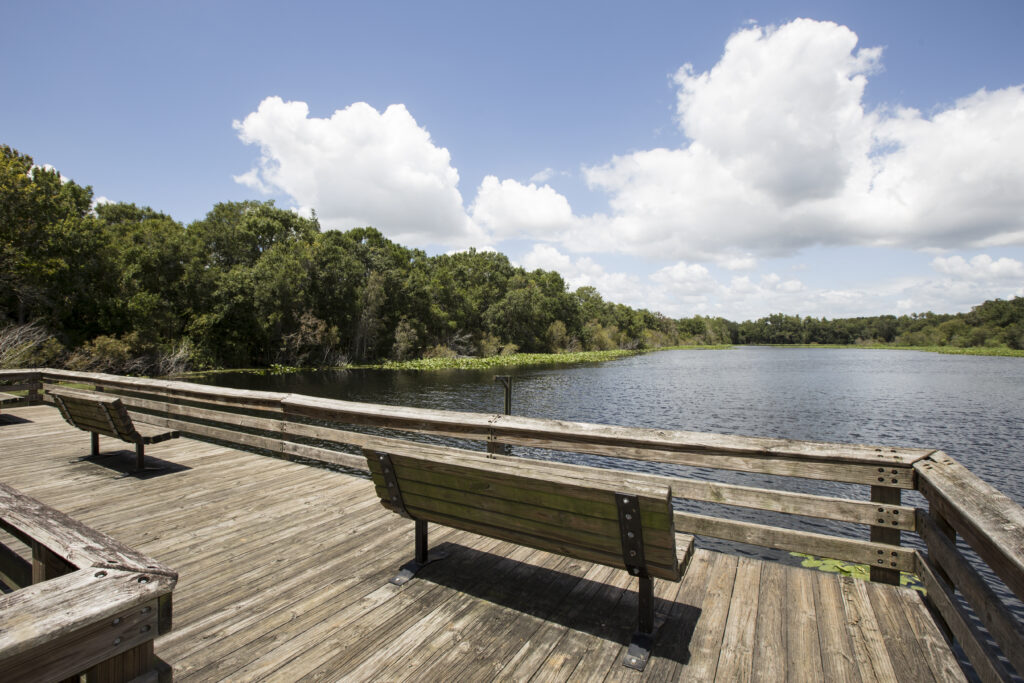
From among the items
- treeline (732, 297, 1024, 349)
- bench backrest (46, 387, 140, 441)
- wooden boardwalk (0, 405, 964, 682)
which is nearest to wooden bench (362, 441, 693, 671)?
wooden boardwalk (0, 405, 964, 682)

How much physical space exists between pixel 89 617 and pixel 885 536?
3878 millimetres

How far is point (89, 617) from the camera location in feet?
3.74

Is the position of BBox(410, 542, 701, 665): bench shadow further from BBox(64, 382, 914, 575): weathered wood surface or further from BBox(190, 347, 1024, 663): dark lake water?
BBox(190, 347, 1024, 663): dark lake water

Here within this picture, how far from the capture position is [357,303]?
49.5 meters

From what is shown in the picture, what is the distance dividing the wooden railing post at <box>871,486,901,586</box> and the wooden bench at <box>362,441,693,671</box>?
4.01ft

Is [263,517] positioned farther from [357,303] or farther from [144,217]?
[144,217]

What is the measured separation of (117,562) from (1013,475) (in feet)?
56.4

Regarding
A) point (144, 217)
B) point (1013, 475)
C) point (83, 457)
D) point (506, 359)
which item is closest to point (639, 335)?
point (506, 359)

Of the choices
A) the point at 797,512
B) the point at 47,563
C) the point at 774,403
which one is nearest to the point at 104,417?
the point at 47,563

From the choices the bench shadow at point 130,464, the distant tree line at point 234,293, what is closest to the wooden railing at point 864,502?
the bench shadow at point 130,464

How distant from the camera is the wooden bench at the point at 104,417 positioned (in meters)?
5.45

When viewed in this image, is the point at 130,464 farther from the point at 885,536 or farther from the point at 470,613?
the point at 885,536

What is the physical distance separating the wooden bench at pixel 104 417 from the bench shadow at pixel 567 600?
420 cm

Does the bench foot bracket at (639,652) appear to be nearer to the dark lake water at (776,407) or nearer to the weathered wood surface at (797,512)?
the weathered wood surface at (797,512)
